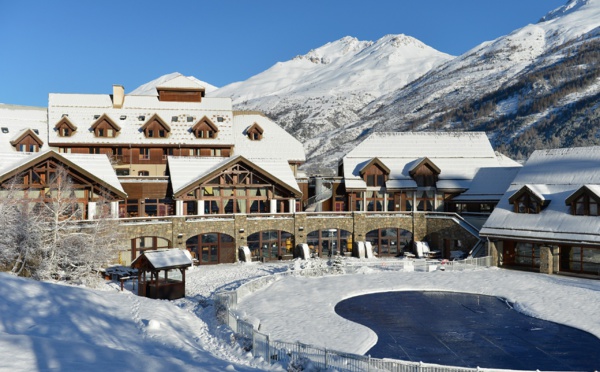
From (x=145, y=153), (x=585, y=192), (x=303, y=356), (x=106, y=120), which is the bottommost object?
(x=303, y=356)

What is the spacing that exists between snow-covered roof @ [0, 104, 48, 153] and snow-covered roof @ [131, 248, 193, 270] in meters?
26.5

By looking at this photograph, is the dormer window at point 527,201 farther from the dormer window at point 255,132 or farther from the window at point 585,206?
the dormer window at point 255,132

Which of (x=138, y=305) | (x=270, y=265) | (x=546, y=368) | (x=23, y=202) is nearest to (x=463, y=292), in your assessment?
(x=546, y=368)

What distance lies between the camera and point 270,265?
43000mm

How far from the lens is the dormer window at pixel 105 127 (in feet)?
171

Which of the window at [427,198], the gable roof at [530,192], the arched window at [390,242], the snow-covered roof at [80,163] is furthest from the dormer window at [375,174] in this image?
the snow-covered roof at [80,163]

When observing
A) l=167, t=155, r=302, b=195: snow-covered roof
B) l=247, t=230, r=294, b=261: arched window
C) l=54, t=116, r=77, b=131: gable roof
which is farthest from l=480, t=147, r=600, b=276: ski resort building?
l=54, t=116, r=77, b=131: gable roof

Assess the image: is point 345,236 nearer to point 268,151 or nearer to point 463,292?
point 268,151

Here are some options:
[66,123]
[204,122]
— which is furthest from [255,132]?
[66,123]

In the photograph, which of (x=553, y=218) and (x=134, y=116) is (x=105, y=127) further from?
(x=553, y=218)

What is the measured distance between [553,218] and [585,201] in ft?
7.79

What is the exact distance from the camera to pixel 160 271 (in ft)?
106

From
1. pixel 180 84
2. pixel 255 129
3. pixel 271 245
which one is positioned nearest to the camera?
pixel 271 245

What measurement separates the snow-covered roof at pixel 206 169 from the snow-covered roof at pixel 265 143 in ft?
15.7
